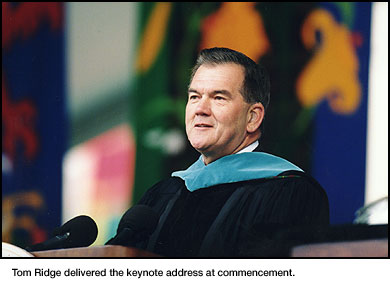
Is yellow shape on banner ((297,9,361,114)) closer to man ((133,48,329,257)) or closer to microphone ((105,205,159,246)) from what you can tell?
man ((133,48,329,257))

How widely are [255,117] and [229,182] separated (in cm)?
46

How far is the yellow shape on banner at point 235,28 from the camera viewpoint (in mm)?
4078

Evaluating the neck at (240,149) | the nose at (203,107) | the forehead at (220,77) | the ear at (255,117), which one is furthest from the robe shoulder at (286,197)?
the forehead at (220,77)

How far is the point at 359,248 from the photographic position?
3.66m

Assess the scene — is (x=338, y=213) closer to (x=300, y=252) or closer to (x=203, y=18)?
(x=300, y=252)

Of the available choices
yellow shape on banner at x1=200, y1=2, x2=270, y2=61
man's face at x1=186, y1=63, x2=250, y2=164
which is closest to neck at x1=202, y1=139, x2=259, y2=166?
man's face at x1=186, y1=63, x2=250, y2=164

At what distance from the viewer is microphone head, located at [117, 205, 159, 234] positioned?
3.45 m

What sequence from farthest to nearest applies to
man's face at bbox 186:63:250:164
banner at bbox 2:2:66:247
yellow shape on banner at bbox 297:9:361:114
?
banner at bbox 2:2:66:247 → yellow shape on banner at bbox 297:9:361:114 → man's face at bbox 186:63:250:164

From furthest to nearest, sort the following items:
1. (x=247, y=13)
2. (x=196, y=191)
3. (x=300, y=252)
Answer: (x=247, y=13)
(x=196, y=191)
(x=300, y=252)

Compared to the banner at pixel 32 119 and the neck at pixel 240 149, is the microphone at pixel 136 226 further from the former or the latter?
the banner at pixel 32 119

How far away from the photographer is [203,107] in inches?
150

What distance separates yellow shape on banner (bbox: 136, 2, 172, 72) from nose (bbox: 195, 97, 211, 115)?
0.52 m
